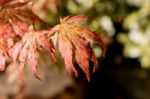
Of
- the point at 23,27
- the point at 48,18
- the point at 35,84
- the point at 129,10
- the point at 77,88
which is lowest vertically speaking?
the point at 77,88

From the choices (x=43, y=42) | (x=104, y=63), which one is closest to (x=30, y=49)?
(x=43, y=42)

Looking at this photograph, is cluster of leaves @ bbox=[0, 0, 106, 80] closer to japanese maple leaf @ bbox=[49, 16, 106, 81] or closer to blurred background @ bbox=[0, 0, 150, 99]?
japanese maple leaf @ bbox=[49, 16, 106, 81]

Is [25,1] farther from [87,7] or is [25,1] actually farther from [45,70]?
[45,70]

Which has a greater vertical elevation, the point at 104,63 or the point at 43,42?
the point at 43,42

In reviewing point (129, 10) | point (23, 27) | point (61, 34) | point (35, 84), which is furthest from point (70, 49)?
point (35, 84)

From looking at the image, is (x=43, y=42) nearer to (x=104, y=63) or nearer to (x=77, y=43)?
(x=77, y=43)

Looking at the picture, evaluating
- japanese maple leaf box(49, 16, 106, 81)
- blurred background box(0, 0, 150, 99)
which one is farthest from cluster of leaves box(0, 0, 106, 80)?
blurred background box(0, 0, 150, 99)

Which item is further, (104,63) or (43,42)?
(104,63)
